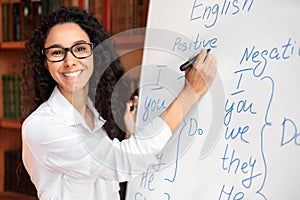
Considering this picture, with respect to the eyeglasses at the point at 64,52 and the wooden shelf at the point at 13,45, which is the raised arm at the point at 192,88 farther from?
the wooden shelf at the point at 13,45

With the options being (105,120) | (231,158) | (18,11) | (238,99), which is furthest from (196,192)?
(18,11)

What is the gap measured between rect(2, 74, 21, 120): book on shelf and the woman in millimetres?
755

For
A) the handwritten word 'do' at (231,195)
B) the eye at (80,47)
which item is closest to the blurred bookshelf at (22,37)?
the eye at (80,47)

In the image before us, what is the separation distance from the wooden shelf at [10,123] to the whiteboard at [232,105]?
967 millimetres

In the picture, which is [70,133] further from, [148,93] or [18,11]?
[18,11]

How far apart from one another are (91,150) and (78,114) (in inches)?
7.0

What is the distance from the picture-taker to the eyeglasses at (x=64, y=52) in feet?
3.72

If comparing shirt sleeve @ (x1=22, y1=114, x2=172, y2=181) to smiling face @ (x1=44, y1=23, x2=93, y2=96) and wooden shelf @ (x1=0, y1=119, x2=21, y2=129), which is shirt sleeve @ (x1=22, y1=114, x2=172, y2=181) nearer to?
smiling face @ (x1=44, y1=23, x2=93, y2=96)

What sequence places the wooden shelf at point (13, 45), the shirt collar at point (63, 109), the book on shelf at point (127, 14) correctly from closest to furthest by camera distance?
the shirt collar at point (63, 109), the book on shelf at point (127, 14), the wooden shelf at point (13, 45)

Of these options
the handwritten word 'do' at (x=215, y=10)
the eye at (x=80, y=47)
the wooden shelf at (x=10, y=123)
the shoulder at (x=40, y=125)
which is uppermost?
the handwritten word 'do' at (x=215, y=10)

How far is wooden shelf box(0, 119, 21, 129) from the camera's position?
2.03 m

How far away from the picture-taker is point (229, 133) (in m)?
1.04

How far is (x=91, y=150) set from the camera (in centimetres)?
108

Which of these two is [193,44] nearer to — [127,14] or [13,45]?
[127,14]
